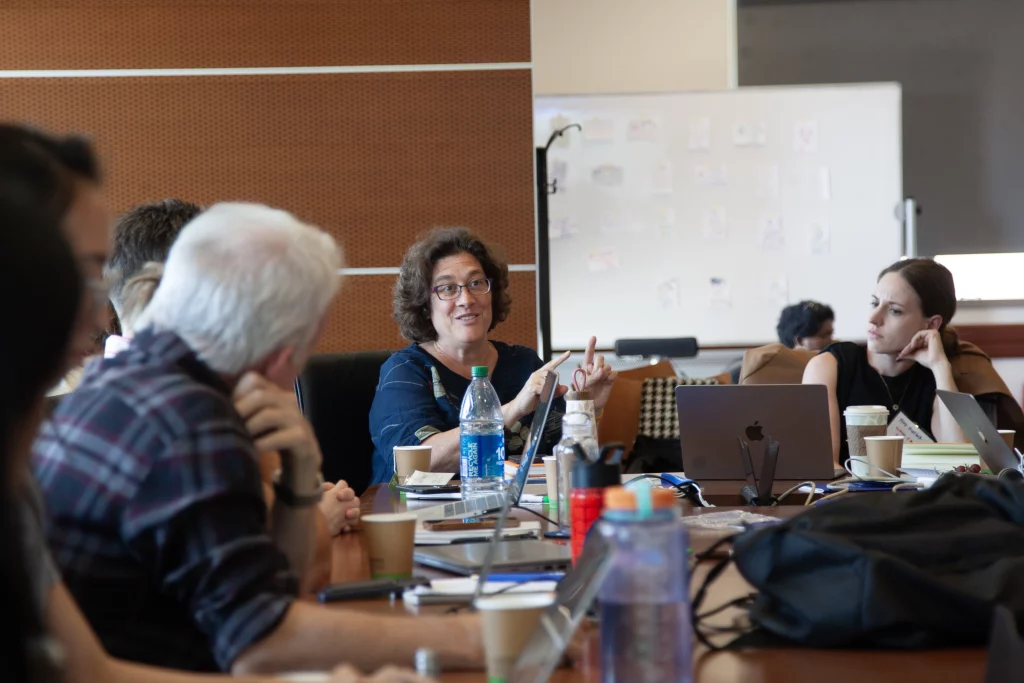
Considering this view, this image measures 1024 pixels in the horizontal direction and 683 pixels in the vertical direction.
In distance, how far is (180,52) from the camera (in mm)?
3580

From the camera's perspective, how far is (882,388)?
3.11 metres

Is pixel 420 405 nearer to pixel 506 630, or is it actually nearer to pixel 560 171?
pixel 506 630

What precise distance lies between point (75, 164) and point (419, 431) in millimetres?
1878

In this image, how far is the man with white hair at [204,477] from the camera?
0.94m

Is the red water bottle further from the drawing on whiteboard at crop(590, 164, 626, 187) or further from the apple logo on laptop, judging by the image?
the drawing on whiteboard at crop(590, 164, 626, 187)

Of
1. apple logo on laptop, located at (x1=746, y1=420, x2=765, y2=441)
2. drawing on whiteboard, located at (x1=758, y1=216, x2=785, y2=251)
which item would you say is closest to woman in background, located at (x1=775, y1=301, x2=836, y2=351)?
drawing on whiteboard, located at (x1=758, y1=216, x2=785, y2=251)

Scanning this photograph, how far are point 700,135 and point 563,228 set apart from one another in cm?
83

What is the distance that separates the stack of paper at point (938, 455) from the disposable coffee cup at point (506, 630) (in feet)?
5.14

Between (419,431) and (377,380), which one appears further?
(377,380)

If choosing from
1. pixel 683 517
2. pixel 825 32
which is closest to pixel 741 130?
pixel 825 32

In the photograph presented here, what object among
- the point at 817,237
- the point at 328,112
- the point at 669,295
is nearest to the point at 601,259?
the point at 669,295

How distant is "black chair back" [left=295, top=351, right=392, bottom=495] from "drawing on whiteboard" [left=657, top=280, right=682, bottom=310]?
266 centimetres

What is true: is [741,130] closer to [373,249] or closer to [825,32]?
[825,32]

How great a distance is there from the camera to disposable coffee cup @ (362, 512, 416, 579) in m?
1.29
